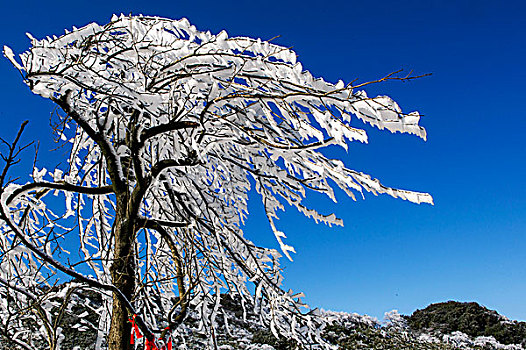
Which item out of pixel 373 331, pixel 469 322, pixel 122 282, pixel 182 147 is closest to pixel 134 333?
pixel 122 282

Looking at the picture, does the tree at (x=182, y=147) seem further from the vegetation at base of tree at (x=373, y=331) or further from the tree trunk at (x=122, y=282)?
the vegetation at base of tree at (x=373, y=331)

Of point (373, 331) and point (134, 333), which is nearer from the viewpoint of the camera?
point (134, 333)

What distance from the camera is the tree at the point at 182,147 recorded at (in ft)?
8.38

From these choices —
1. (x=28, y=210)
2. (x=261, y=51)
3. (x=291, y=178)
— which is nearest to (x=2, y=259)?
(x=28, y=210)

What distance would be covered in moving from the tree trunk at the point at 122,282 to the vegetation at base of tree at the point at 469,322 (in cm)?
1061

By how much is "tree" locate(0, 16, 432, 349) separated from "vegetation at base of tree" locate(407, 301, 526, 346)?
9.48m

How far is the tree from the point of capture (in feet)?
8.38

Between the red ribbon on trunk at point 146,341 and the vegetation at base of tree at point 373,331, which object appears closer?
the red ribbon on trunk at point 146,341

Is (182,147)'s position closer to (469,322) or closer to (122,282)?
(122,282)

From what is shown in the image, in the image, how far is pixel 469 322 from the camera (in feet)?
38.1

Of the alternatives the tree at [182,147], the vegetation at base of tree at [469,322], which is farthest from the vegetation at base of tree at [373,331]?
the tree at [182,147]

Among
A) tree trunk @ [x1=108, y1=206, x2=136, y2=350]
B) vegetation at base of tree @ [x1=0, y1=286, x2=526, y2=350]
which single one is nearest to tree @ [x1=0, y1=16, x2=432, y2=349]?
tree trunk @ [x1=108, y1=206, x2=136, y2=350]

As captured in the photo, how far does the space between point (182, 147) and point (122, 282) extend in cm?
130

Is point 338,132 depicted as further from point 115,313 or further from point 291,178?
point 115,313
